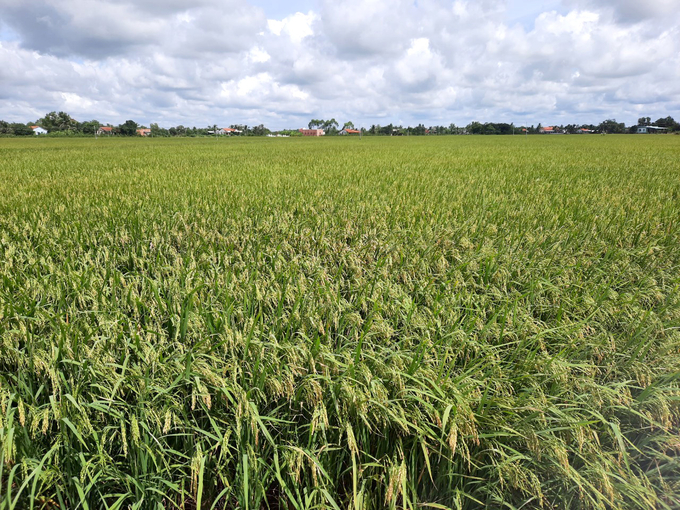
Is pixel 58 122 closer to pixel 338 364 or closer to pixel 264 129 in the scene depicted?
pixel 264 129

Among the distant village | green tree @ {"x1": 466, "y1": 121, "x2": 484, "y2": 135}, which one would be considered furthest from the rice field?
green tree @ {"x1": 466, "y1": 121, "x2": 484, "y2": 135}

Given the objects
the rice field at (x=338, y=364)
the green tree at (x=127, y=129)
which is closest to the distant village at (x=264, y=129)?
the green tree at (x=127, y=129)

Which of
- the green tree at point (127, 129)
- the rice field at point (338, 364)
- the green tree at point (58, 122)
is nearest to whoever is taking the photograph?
the rice field at point (338, 364)

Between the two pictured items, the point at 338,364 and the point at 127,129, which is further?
the point at 127,129

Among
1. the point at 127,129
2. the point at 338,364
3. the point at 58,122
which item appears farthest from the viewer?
the point at 58,122

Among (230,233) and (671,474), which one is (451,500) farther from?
(230,233)

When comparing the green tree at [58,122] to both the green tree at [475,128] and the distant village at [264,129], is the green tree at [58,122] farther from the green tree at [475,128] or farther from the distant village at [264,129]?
the green tree at [475,128]

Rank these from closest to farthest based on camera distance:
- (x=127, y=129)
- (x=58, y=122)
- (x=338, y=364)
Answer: (x=338, y=364) < (x=127, y=129) < (x=58, y=122)

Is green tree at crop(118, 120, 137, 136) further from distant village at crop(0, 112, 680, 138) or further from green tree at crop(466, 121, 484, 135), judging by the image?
green tree at crop(466, 121, 484, 135)

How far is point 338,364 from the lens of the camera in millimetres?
1707

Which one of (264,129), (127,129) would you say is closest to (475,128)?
(264,129)

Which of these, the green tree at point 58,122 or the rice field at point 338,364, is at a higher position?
the green tree at point 58,122

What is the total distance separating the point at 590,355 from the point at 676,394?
434 millimetres

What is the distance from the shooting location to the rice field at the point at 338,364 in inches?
57.1
